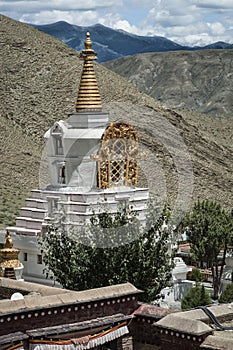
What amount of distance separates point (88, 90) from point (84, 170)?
2632 millimetres

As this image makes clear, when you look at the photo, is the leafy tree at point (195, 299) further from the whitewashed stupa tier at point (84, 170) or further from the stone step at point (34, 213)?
the stone step at point (34, 213)

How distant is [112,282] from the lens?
68.8 ft

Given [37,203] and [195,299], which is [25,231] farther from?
[195,299]

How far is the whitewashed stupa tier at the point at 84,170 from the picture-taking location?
26.8m

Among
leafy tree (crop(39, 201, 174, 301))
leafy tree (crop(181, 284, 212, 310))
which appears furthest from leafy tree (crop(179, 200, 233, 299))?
leafy tree (crop(39, 201, 174, 301))

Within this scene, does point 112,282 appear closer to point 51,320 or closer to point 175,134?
point 51,320

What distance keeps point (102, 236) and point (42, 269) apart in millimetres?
4936

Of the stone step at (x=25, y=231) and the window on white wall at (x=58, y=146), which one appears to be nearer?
the stone step at (x=25, y=231)

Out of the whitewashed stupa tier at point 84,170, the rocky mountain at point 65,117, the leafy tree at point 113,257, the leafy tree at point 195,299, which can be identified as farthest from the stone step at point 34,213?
the rocky mountain at point 65,117

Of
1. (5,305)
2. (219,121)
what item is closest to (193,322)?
(5,305)

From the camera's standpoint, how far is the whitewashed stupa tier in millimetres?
26781

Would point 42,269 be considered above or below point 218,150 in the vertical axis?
below

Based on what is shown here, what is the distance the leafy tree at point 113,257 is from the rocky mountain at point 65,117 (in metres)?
41.6

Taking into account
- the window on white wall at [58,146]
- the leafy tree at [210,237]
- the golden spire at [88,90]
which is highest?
the golden spire at [88,90]
